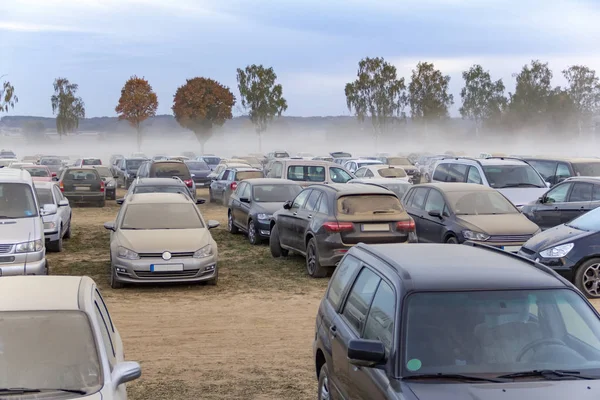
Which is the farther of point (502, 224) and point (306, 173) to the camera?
point (306, 173)

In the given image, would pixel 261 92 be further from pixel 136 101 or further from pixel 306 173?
pixel 306 173

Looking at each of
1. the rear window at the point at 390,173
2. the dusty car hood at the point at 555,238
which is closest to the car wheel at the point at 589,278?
the dusty car hood at the point at 555,238

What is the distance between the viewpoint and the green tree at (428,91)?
285 feet

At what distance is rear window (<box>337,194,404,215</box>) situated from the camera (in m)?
13.4

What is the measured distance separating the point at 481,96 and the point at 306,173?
77.5 metres

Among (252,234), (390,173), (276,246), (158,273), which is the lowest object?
(252,234)

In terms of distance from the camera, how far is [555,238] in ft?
39.3

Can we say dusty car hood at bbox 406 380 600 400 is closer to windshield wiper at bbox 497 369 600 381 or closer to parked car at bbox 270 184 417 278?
windshield wiper at bbox 497 369 600 381

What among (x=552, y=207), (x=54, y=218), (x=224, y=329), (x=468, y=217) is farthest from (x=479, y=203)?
(x=54, y=218)

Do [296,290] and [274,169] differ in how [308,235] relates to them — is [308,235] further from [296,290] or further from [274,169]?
[274,169]

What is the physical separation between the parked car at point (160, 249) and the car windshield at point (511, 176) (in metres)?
8.56

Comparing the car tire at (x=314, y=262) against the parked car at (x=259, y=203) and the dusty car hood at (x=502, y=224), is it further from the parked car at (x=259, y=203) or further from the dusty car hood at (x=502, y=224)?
the parked car at (x=259, y=203)

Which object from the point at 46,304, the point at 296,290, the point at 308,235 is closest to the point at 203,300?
the point at 296,290

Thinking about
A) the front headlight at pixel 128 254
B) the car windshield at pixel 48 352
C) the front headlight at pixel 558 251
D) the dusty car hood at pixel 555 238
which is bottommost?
the front headlight at pixel 128 254
